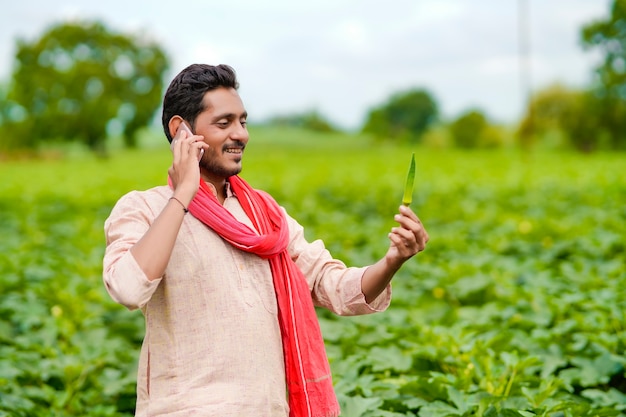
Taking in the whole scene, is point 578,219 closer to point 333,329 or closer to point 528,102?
point 333,329

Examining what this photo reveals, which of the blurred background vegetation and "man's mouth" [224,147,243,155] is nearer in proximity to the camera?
"man's mouth" [224,147,243,155]

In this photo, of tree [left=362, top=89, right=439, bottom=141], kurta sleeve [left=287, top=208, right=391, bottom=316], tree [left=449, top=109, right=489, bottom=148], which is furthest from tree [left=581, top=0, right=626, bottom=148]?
kurta sleeve [left=287, top=208, right=391, bottom=316]

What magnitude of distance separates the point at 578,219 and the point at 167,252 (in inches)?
307

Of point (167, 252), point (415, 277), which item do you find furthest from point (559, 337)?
point (167, 252)

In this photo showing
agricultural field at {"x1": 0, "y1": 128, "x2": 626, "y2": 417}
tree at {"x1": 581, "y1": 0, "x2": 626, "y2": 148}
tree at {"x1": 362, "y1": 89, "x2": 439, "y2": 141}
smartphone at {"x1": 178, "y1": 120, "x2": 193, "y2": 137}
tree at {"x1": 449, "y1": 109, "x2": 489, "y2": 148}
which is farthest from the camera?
tree at {"x1": 362, "y1": 89, "x2": 439, "y2": 141}

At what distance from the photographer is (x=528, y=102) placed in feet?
113

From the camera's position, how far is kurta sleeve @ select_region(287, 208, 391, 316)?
2.33 metres

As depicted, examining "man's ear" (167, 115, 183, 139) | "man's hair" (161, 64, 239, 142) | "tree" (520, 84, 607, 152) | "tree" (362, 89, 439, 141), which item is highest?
"tree" (362, 89, 439, 141)

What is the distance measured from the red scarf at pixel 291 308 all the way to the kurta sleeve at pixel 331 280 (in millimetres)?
92

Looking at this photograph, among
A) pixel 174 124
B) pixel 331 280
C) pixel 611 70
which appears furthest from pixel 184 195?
pixel 611 70

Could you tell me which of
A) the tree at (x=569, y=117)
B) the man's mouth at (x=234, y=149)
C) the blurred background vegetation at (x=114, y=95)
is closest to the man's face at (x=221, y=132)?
the man's mouth at (x=234, y=149)

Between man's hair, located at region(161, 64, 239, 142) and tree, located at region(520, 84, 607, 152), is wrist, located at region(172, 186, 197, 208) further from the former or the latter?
tree, located at region(520, 84, 607, 152)

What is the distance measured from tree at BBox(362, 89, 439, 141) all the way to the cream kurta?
73230 millimetres

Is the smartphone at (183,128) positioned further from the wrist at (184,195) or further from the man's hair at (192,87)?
the wrist at (184,195)
